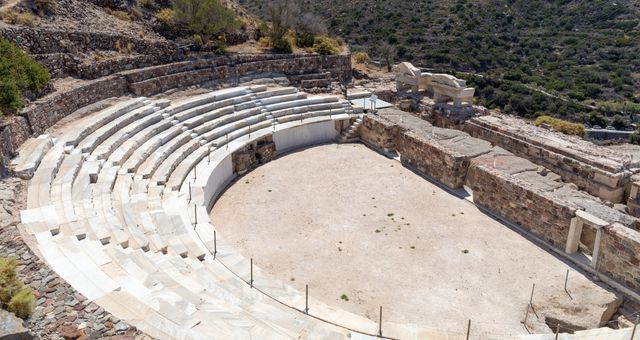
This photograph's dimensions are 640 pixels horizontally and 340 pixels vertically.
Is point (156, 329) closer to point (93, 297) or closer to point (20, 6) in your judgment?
point (93, 297)

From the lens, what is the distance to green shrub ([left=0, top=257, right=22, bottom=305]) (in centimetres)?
659

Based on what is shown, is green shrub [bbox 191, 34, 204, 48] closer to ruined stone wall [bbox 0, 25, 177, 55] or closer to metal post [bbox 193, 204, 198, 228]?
ruined stone wall [bbox 0, 25, 177, 55]

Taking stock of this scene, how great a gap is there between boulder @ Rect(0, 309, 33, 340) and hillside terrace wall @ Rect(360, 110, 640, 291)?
11.8m

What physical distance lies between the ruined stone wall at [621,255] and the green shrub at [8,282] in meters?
12.0

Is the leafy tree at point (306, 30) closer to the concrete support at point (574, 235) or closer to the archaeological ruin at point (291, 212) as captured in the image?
the archaeological ruin at point (291, 212)

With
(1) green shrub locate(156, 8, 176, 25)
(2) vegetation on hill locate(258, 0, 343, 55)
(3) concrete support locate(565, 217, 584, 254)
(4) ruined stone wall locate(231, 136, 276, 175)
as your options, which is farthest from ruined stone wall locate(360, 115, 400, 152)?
(1) green shrub locate(156, 8, 176, 25)

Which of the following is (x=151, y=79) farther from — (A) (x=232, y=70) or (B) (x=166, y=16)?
(B) (x=166, y=16)

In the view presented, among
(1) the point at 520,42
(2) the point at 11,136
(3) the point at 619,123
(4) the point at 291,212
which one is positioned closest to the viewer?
(2) the point at 11,136

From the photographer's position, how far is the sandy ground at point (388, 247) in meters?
11.1

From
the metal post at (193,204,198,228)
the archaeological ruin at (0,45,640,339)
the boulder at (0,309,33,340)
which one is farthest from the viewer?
the metal post at (193,204,198,228)

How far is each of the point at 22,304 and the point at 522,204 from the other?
1229cm

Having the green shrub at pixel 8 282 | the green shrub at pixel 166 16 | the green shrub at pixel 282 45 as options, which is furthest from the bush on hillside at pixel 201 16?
the green shrub at pixel 8 282

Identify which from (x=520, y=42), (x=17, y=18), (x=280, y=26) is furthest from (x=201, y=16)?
(x=520, y=42)

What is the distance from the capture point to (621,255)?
1152 cm
